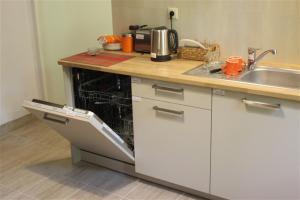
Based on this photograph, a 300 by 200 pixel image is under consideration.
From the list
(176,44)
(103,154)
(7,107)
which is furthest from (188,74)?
(7,107)

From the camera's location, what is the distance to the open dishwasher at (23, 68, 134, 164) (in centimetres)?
243

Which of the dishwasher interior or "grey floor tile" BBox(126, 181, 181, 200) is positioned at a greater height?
the dishwasher interior

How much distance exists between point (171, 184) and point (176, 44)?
3.16 ft

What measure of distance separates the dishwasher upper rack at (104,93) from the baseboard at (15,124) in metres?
1.22

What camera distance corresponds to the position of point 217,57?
273cm

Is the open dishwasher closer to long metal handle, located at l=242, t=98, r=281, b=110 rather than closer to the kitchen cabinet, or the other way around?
the kitchen cabinet

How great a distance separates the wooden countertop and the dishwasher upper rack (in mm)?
254

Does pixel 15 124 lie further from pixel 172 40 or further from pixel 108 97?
pixel 172 40

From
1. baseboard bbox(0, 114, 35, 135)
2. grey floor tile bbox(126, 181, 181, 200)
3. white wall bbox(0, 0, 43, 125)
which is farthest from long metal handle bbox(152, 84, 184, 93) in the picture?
baseboard bbox(0, 114, 35, 135)

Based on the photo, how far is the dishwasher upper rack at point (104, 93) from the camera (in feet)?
9.27

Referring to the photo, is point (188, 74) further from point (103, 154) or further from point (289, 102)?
point (103, 154)

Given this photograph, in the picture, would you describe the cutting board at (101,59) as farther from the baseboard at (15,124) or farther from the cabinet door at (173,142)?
the baseboard at (15,124)

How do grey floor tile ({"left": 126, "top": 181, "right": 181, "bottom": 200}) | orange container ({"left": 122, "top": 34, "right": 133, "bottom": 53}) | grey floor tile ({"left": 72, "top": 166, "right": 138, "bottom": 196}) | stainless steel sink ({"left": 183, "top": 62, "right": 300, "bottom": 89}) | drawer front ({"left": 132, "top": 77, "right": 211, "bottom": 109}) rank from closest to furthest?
drawer front ({"left": 132, "top": 77, "right": 211, "bottom": 109}) < stainless steel sink ({"left": 183, "top": 62, "right": 300, "bottom": 89}) < grey floor tile ({"left": 126, "top": 181, "right": 181, "bottom": 200}) < grey floor tile ({"left": 72, "top": 166, "right": 138, "bottom": 196}) < orange container ({"left": 122, "top": 34, "right": 133, "bottom": 53})

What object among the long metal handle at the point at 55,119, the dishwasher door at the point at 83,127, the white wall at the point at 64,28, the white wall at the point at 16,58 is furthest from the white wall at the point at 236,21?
the white wall at the point at 16,58
